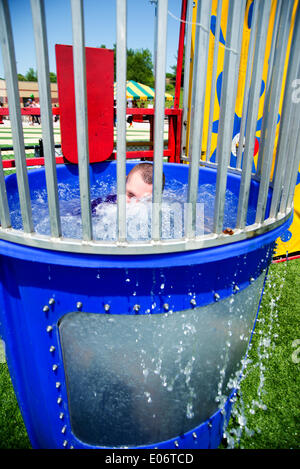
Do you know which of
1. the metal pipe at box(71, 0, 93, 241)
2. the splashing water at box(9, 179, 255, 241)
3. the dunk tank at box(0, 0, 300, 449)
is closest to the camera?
the metal pipe at box(71, 0, 93, 241)

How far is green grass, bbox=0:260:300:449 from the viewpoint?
1.84m

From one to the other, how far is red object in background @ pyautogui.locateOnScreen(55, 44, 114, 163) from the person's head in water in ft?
1.96

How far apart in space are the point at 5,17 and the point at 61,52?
1.52m

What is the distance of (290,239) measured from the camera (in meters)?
3.77

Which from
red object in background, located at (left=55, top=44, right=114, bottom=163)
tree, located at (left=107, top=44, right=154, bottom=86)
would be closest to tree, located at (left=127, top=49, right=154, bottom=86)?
tree, located at (left=107, top=44, right=154, bottom=86)

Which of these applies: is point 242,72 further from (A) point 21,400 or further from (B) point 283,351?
(A) point 21,400

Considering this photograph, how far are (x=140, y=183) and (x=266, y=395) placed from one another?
5.11ft

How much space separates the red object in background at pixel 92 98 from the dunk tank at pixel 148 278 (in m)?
0.98

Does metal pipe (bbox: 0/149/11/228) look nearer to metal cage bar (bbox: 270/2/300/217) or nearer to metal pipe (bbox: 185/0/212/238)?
metal pipe (bbox: 185/0/212/238)

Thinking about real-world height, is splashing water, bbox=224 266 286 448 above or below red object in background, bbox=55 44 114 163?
below

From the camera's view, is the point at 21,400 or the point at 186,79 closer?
the point at 21,400

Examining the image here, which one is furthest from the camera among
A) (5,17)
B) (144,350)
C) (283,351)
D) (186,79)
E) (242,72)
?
(242,72)

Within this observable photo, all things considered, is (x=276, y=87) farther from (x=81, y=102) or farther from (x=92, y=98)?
(x=92, y=98)

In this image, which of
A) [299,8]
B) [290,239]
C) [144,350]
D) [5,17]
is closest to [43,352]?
[144,350]
